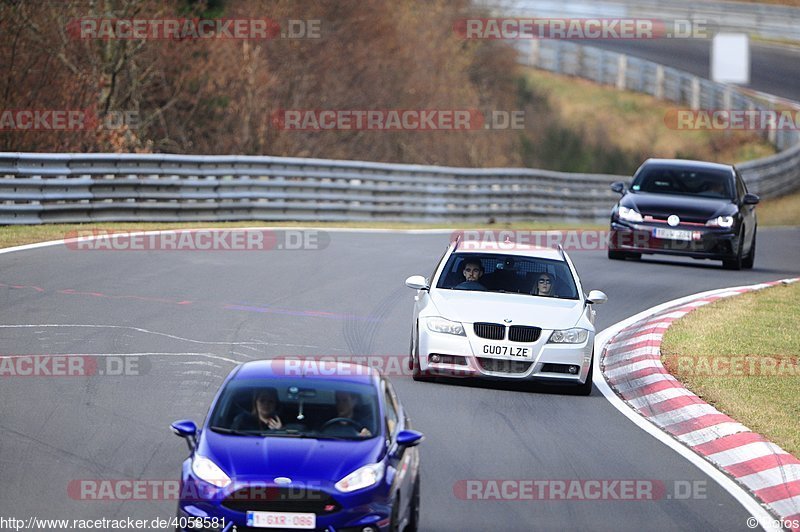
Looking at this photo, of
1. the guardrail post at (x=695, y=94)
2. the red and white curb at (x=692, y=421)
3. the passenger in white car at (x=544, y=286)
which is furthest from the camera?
the guardrail post at (x=695, y=94)

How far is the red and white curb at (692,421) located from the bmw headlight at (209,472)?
383 centimetres

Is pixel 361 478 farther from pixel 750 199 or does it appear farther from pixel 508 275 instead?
pixel 750 199

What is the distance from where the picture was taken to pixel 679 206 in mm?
25125

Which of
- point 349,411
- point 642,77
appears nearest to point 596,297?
point 349,411

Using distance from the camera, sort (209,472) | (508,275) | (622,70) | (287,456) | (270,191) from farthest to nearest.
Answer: (622,70) → (270,191) → (508,275) → (287,456) → (209,472)

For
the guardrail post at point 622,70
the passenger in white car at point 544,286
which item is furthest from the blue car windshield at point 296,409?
the guardrail post at point 622,70

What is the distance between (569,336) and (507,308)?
66cm

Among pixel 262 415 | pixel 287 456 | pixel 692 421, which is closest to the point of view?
pixel 287 456

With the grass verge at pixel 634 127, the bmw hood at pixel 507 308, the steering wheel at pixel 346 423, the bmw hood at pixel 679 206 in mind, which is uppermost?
the steering wheel at pixel 346 423

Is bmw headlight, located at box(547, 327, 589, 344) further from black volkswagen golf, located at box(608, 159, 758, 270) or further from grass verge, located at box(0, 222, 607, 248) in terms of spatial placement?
black volkswagen golf, located at box(608, 159, 758, 270)

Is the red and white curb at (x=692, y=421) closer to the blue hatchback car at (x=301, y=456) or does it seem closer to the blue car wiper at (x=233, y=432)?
the blue hatchback car at (x=301, y=456)

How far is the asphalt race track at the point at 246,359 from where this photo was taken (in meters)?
9.58

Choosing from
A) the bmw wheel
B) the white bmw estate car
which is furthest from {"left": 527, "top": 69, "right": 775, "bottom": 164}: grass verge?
the bmw wheel

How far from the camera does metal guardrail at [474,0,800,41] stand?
6756cm
